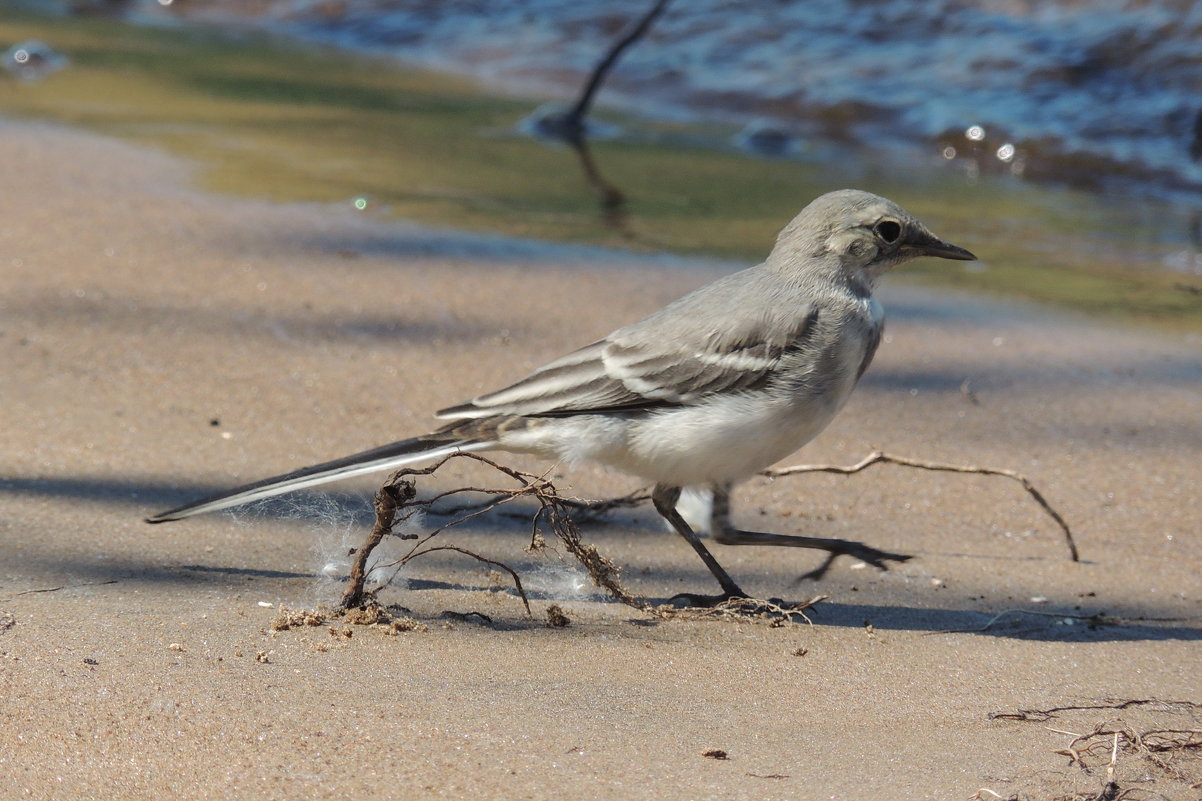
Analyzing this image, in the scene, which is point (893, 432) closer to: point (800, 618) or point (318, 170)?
point (800, 618)

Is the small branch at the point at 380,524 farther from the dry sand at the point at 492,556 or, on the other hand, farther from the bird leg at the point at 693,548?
the bird leg at the point at 693,548

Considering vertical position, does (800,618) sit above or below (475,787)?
below

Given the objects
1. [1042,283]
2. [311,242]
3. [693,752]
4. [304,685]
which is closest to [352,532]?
[304,685]

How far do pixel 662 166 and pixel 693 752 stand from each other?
6986 millimetres

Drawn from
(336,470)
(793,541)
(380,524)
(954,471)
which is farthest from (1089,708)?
(336,470)

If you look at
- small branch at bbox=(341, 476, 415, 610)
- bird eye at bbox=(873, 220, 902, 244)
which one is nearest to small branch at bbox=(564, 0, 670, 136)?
bird eye at bbox=(873, 220, 902, 244)

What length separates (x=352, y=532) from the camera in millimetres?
4109

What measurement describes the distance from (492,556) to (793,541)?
0.91 m

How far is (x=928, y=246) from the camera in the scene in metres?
4.29

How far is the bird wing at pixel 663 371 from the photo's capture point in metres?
3.92

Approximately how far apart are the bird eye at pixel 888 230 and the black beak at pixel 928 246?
0.16 feet

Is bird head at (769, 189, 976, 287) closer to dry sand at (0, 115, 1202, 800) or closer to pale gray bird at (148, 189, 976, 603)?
pale gray bird at (148, 189, 976, 603)

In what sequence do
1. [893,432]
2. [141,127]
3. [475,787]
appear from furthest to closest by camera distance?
1. [141,127]
2. [893,432]
3. [475,787]

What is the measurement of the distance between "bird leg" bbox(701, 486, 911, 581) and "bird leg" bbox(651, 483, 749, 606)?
84 millimetres
